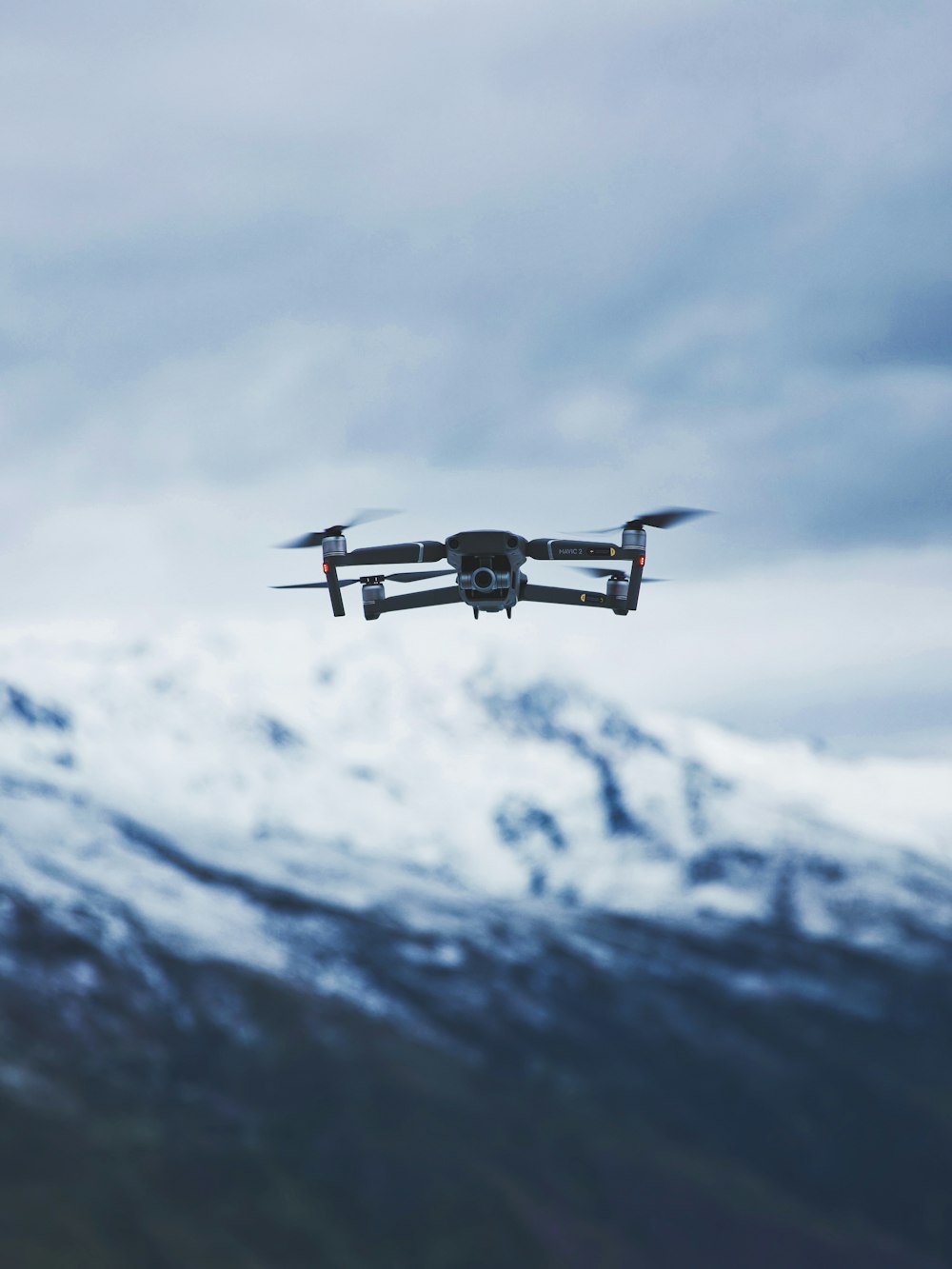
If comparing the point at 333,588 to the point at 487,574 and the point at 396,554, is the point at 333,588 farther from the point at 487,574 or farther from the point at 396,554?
the point at 487,574

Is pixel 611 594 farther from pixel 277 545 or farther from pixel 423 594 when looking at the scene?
pixel 277 545

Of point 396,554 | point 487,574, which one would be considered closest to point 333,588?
point 396,554

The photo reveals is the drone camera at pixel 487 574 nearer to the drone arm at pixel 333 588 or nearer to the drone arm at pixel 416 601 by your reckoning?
the drone arm at pixel 416 601

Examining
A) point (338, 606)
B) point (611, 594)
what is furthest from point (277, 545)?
point (611, 594)

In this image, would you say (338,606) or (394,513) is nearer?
(394,513)

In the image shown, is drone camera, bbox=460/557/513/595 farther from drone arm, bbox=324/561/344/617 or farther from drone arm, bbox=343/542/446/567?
drone arm, bbox=324/561/344/617

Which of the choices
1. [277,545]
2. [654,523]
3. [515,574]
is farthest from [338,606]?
[654,523]

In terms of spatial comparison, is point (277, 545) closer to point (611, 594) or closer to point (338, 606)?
point (338, 606)
